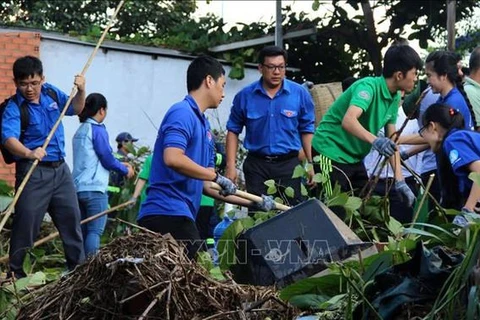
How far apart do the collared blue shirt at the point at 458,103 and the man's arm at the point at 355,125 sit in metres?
0.64

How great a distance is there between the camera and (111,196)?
42.0 feet

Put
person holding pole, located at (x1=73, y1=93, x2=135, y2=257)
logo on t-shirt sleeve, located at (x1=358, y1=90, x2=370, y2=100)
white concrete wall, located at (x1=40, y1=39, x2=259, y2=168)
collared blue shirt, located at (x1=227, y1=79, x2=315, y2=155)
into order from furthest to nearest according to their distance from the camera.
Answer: white concrete wall, located at (x1=40, y1=39, x2=259, y2=168) → person holding pole, located at (x1=73, y1=93, x2=135, y2=257) → collared blue shirt, located at (x1=227, y1=79, x2=315, y2=155) → logo on t-shirt sleeve, located at (x1=358, y1=90, x2=370, y2=100)

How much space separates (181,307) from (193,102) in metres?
2.22

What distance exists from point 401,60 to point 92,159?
11.1 ft

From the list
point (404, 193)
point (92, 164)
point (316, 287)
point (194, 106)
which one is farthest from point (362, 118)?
point (316, 287)

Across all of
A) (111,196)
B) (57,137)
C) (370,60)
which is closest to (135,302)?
(57,137)

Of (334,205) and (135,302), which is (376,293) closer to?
(135,302)

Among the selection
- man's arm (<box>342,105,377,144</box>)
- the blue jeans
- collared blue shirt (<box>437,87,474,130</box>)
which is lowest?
the blue jeans

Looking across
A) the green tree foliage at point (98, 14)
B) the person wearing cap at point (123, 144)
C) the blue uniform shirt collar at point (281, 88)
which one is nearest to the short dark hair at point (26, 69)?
the blue uniform shirt collar at point (281, 88)

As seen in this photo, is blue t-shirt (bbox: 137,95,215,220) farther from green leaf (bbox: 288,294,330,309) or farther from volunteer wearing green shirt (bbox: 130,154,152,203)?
volunteer wearing green shirt (bbox: 130,154,152,203)

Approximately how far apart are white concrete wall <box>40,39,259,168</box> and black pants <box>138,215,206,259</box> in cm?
955

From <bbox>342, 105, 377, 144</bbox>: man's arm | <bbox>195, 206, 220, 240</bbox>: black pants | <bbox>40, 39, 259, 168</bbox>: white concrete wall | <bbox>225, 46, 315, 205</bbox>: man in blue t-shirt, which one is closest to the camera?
<bbox>342, 105, 377, 144</bbox>: man's arm

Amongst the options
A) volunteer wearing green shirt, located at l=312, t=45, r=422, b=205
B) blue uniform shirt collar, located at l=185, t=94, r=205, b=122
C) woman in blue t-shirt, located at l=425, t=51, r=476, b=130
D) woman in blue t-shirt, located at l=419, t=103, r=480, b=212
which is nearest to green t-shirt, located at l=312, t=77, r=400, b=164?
volunteer wearing green shirt, located at l=312, t=45, r=422, b=205

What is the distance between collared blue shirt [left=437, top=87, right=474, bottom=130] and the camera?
7.99 m
